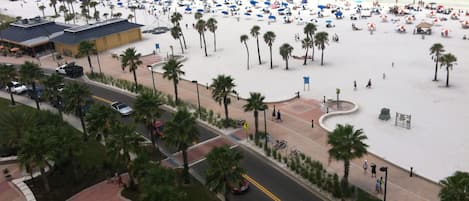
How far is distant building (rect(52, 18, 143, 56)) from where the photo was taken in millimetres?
87688

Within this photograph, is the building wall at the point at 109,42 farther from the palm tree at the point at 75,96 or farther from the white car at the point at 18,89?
the palm tree at the point at 75,96

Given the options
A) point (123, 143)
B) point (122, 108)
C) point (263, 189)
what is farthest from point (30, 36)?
point (263, 189)

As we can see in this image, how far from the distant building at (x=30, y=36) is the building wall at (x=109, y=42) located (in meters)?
3.57

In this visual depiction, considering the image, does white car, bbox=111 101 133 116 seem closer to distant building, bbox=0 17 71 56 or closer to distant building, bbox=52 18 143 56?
distant building, bbox=52 18 143 56

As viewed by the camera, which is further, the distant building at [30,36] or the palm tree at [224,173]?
the distant building at [30,36]

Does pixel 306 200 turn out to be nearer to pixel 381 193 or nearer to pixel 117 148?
pixel 381 193

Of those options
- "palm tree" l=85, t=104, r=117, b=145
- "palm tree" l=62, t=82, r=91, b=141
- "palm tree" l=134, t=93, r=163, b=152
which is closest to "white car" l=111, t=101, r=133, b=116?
"palm tree" l=62, t=82, r=91, b=141

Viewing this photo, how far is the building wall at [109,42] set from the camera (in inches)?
3460

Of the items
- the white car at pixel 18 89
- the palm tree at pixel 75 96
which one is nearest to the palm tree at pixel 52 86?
the palm tree at pixel 75 96

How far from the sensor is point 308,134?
45781mm

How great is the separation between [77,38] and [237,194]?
214 ft

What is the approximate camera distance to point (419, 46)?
7869cm

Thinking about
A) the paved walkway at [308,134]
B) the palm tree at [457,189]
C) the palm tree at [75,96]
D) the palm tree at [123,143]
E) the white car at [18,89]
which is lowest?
the paved walkway at [308,134]

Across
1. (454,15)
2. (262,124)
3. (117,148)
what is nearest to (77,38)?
(262,124)
